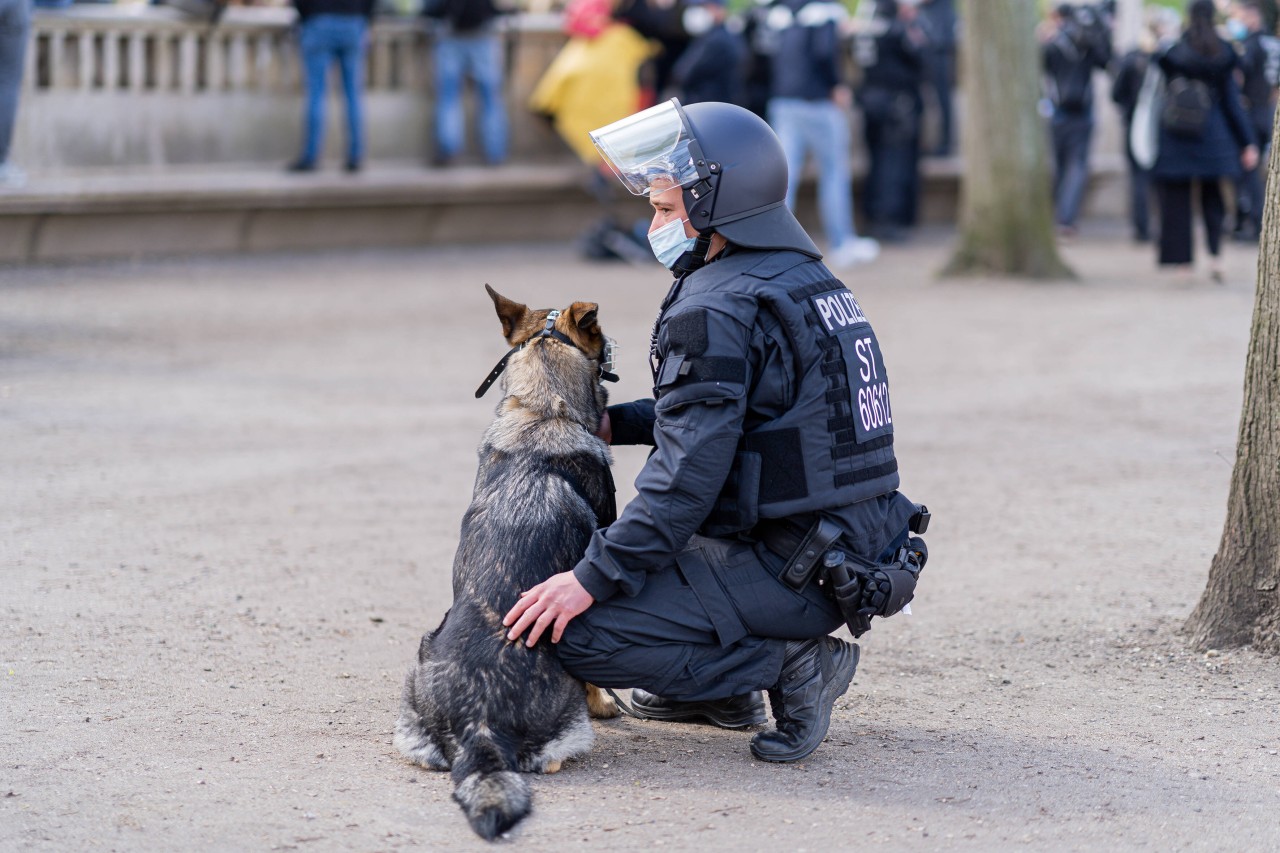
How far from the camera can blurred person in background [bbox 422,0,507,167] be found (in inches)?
557

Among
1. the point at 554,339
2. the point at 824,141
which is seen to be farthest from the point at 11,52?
the point at 554,339

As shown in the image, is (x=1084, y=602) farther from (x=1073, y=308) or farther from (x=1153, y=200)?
(x=1153, y=200)

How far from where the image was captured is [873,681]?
4922mm

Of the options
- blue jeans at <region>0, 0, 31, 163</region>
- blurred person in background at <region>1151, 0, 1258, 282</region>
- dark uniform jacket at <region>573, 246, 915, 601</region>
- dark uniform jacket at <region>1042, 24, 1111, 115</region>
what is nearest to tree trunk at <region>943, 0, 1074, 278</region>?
blurred person in background at <region>1151, 0, 1258, 282</region>

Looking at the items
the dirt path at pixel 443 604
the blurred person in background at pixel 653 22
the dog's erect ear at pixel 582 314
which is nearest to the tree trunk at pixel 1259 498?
the dirt path at pixel 443 604

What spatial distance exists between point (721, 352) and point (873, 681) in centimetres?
153

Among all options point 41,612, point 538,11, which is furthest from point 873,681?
point 538,11

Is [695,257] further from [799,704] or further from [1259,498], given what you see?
[1259,498]

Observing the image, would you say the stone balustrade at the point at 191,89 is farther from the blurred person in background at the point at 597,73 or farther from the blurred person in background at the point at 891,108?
the blurred person in background at the point at 891,108

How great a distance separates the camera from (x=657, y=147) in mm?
4082

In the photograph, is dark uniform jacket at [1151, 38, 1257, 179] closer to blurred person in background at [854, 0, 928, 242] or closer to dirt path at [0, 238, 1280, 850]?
dirt path at [0, 238, 1280, 850]

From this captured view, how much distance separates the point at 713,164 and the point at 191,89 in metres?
10.6

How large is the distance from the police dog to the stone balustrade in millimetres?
9710

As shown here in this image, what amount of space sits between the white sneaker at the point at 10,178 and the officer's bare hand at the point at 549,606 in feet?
29.3
